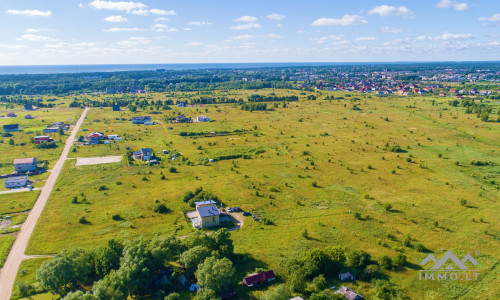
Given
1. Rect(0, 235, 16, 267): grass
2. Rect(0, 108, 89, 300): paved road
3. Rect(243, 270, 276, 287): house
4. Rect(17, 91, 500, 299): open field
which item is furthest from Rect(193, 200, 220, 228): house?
Rect(0, 235, 16, 267): grass

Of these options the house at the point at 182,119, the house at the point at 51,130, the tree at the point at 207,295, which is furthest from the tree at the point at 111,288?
the house at the point at 182,119

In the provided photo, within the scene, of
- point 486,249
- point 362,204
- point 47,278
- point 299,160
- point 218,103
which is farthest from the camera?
point 218,103

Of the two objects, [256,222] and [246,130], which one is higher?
[246,130]

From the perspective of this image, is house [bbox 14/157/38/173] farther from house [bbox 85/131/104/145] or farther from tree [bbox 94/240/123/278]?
tree [bbox 94/240/123/278]

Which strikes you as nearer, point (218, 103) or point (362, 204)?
point (362, 204)

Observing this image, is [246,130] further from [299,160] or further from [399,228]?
[399,228]

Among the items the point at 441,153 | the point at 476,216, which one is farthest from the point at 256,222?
the point at 441,153

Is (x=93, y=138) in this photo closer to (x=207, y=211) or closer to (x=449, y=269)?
(x=207, y=211)
